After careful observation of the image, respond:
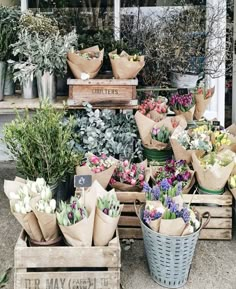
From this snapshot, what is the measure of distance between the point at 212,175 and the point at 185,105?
34.2 inches

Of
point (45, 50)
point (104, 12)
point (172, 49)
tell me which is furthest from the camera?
point (104, 12)

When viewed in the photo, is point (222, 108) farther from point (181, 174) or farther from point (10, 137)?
point (10, 137)

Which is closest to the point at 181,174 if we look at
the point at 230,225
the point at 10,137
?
the point at 230,225

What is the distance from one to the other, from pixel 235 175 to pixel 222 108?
1615 mm

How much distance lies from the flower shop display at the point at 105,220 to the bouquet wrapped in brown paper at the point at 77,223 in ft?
0.13

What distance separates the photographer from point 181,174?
2.70 meters

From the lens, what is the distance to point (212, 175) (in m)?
2.57

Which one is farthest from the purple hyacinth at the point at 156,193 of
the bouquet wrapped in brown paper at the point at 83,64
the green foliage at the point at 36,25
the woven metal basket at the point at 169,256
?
the green foliage at the point at 36,25

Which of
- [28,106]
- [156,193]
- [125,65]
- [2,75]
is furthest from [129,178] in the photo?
[2,75]

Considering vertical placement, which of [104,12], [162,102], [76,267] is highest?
[104,12]

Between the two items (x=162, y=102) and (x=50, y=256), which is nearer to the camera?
(x=50, y=256)

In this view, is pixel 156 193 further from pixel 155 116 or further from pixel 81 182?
pixel 155 116

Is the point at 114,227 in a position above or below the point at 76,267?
above

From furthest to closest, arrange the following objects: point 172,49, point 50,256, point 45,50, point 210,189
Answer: point 172,49
point 45,50
point 210,189
point 50,256
